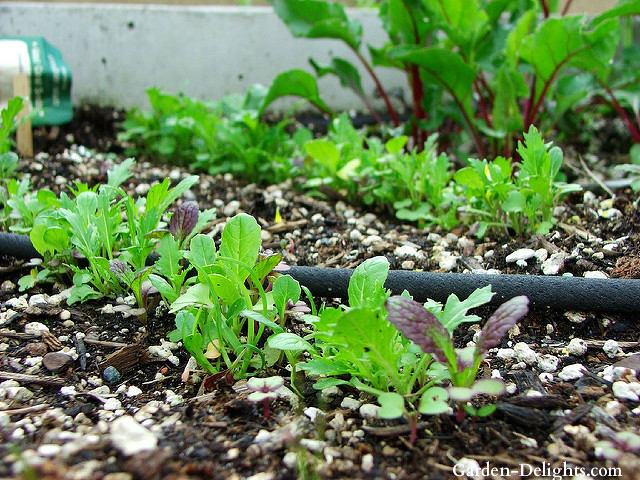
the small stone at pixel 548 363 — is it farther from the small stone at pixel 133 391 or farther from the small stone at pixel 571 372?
the small stone at pixel 133 391

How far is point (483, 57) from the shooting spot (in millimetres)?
2385

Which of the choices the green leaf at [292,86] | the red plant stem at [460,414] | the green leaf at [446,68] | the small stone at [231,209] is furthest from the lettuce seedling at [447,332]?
the green leaf at [292,86]

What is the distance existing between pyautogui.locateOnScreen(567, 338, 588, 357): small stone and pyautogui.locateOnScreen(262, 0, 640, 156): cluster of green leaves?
1.10m

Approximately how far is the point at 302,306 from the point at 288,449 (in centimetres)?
32

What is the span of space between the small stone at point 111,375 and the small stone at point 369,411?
1.61 feet

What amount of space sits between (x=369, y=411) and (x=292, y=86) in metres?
1.70

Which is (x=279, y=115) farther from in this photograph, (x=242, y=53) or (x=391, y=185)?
(x=391, y=185)

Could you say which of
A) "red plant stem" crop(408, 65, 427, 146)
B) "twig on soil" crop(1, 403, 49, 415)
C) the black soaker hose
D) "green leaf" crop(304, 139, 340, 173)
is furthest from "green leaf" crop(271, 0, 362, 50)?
"twig on soil" crop(1, 403, 49, 415)

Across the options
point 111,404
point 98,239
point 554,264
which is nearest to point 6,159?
point 98,239

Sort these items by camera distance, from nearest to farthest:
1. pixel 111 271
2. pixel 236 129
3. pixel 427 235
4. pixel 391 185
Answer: pixel 111 271
pixel 427 235
pixel 391 185
pixel 236 129

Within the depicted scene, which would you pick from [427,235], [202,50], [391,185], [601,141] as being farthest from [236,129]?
[601,141]

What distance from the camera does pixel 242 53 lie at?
125 inches

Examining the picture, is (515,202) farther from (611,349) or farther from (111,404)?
(111,404)

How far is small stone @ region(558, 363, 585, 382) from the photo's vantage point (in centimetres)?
113
